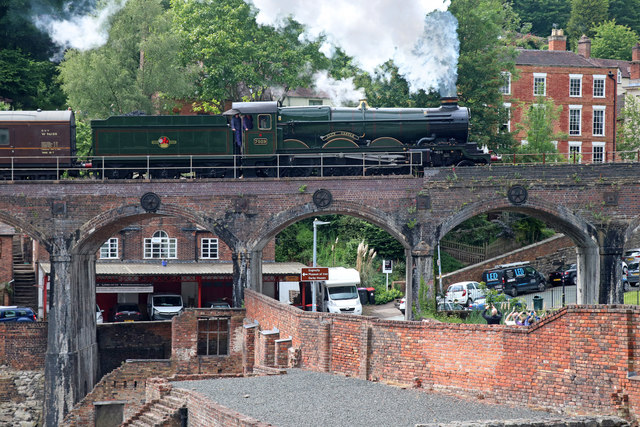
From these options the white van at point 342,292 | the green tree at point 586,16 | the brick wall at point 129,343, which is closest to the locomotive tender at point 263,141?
the brick wall at point 129,343

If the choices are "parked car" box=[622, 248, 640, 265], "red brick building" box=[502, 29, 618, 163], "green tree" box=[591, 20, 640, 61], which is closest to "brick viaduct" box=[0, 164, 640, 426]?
"parked car" box=[622, 248, 640, 265]

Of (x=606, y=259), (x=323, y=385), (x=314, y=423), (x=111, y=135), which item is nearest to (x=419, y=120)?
(x=606, y=259)

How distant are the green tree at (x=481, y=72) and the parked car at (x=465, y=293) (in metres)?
8.30

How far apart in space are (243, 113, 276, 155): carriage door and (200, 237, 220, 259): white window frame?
13008mm

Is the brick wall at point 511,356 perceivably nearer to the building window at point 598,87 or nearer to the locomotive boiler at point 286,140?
the locomotive boiler at point 286,140

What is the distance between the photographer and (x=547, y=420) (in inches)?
655

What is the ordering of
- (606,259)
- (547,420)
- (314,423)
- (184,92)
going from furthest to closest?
(184,92)
(606,259)
(314,423)
(547,420)

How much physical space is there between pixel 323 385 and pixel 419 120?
53.8ft

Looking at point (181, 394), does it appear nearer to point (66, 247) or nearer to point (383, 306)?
point (66, 247)

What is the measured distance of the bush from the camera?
152ft

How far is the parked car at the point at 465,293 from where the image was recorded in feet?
133

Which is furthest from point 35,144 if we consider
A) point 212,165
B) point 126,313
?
point 126,313

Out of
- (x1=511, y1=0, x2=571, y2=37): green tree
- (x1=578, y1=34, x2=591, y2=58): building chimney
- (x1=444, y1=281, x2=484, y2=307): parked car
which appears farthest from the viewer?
(x1=511, y1=0, x2=571, y2=37): green tree

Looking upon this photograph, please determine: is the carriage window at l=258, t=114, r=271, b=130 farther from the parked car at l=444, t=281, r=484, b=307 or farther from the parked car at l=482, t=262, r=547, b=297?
the parked car at l=482, t=262, r=547, b=297
